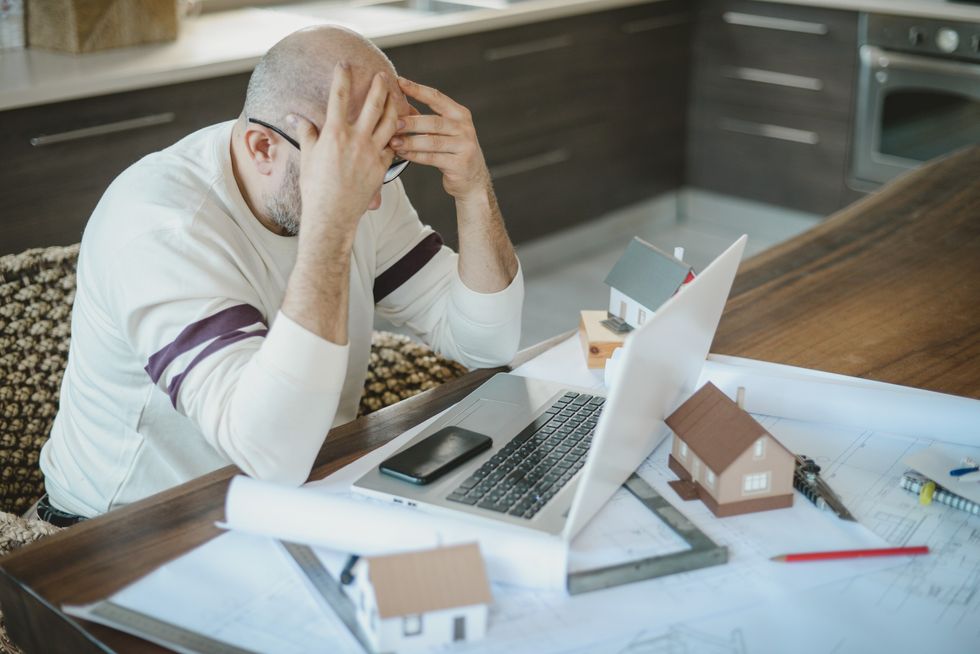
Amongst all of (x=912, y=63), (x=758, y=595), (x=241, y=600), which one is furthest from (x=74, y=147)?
(x=912, y=63)

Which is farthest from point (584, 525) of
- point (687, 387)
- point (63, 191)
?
point (63, 191)

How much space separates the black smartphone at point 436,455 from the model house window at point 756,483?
294mm

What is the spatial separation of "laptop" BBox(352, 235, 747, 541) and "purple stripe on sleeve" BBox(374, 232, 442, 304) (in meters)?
0.36

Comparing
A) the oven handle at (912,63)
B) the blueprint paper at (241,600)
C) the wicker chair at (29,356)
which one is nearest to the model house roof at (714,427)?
the blueprint paper at (241,600)

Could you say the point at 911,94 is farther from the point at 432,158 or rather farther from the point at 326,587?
the point at 326,587

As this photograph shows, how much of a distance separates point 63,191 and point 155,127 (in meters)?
0.28

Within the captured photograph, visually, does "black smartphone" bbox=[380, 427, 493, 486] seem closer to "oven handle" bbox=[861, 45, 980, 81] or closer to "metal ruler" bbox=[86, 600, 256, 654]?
"metal ruler" bbox=[86, 600, 256, 654]

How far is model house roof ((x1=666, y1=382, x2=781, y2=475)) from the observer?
1.13 m

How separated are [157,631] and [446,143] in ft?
2.53

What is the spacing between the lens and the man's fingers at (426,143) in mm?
1388

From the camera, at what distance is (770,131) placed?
163 inches

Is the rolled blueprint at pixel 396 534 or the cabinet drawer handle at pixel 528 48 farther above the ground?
the rolled blueprint at pixel 396 534

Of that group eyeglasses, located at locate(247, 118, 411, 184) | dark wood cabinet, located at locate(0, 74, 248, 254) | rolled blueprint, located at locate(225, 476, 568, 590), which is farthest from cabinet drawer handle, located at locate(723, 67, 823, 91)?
rolled blueprint, located at locate(225, 476, 568, 590)

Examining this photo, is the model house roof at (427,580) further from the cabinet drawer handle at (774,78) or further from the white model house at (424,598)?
the cabinet drawer handle at (774,78)
